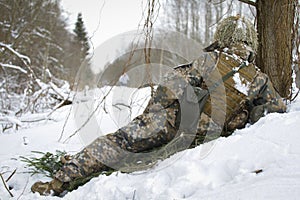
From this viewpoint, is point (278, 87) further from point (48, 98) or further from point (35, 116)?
point (48, 98)

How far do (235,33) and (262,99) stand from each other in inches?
24.9

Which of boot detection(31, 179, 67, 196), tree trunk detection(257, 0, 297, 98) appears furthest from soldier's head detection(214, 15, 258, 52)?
boot detection(31, 179, 67, 196)

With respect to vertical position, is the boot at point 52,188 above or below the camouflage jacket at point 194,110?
below

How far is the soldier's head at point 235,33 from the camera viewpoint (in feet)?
7.84

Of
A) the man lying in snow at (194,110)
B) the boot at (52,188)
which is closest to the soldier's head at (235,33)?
the man lying in snow at (194,110)

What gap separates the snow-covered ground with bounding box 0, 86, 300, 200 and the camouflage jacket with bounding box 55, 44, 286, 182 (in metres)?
0.27

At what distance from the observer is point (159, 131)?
7.42ft

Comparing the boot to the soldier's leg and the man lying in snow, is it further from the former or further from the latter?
the man lying in snow

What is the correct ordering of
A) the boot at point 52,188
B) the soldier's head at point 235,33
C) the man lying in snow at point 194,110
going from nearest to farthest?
the boot at point 52,188 → the man lying in snow at point 194,110 → the soldier's head at point 235,33

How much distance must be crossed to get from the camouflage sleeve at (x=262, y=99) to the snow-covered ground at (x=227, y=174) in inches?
7.7

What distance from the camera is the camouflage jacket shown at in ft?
7.25

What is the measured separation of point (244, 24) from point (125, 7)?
1084 mm

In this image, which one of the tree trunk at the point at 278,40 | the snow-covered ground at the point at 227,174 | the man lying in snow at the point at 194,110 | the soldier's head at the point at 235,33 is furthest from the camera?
the tree trunk at the point at 278,40

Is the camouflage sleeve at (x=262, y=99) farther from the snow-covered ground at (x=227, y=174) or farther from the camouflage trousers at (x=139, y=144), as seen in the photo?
the camouflage trousers at (x=139, y=144)
